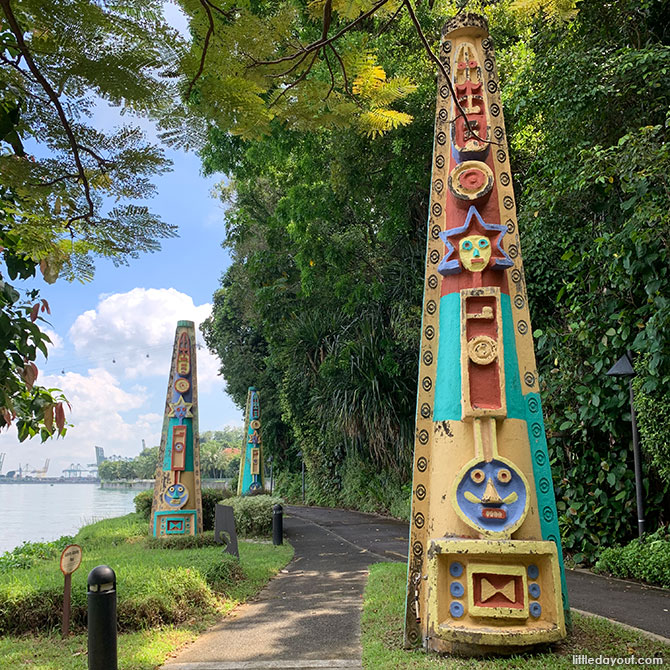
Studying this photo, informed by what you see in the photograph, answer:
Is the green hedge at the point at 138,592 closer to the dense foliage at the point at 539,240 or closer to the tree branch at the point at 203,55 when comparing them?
the dense foliage at the point at 539,240

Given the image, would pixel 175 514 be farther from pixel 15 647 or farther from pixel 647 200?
pixel 647 200

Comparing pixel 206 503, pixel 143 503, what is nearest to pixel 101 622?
pixel 206 503

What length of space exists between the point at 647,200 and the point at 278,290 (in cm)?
1251

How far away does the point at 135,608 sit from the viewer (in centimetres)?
565

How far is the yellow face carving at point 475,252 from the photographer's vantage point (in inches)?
195

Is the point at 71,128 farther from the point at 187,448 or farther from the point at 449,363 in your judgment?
the point at 187,448

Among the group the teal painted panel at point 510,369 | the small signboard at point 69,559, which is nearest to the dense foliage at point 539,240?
the teal painted panel at point 510,369

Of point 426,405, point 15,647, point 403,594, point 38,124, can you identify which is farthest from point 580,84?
point 15,647

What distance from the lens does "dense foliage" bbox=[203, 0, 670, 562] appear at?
7.62 meters

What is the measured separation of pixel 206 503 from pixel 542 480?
10123 millimetres

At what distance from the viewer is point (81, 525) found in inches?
591

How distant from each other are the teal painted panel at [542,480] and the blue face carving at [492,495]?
12.2 inches

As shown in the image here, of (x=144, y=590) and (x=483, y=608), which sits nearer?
(x=483, y=608)

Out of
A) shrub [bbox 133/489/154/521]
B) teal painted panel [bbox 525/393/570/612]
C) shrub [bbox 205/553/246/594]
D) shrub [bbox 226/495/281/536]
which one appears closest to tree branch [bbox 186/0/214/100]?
teal painted panel [bbox 525/393/570/612]
